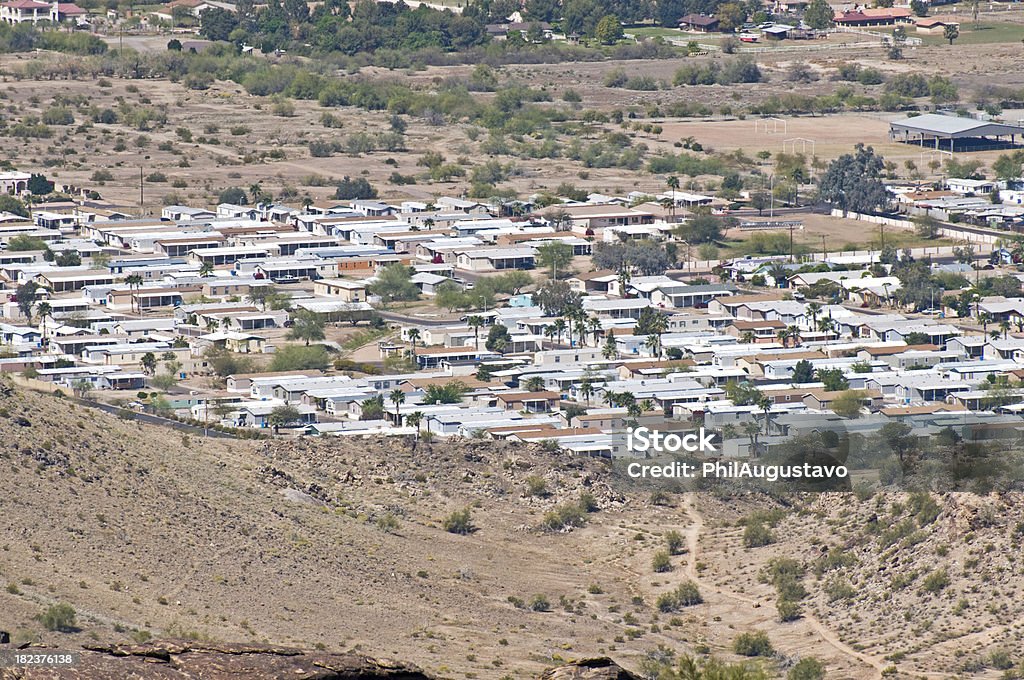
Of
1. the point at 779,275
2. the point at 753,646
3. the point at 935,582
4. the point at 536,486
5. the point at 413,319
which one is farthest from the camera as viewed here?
the point at 779,275

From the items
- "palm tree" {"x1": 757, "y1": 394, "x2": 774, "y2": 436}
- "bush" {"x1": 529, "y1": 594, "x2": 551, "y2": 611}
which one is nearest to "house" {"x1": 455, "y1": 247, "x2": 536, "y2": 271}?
"palm tree" {"x1": 757, "y1": 394, "x2": 774, "y2": 436}

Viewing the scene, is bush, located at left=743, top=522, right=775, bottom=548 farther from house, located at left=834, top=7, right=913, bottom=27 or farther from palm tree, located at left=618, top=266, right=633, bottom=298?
house, located at left=834, top=7, right=913, bottom=27

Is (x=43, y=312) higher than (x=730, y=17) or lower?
lower

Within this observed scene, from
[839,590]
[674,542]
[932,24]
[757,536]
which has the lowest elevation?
[674,542]

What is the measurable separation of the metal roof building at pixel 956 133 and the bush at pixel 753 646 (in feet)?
260

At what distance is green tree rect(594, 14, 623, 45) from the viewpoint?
154 m

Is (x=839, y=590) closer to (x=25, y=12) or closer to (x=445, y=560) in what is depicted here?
(x=445, y=560)

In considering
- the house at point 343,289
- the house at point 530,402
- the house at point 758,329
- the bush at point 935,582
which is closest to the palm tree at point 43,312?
the house at point 343,289

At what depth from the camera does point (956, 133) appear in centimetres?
11106

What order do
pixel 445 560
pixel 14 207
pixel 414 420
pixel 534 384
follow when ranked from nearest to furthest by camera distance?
pixel 445 560, pixel 414 420, pixel 534 384, pixel 14 207

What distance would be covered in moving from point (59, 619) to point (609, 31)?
418ft

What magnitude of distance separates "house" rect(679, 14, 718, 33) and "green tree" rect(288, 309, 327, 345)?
3821 inches

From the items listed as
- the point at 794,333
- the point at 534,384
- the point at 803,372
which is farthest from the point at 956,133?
the point at 534,384

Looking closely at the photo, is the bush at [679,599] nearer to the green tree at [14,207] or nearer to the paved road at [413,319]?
the paved road at [413,319]
